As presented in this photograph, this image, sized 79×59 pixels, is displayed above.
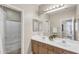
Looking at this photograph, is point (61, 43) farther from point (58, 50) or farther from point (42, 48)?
point (42, 48)

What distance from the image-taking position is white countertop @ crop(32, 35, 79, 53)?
4.03 ft

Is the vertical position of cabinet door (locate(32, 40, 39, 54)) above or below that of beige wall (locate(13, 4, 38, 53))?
below

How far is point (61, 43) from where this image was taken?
131 centimetres

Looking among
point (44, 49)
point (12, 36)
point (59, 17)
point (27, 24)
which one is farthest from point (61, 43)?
point (12, 36)

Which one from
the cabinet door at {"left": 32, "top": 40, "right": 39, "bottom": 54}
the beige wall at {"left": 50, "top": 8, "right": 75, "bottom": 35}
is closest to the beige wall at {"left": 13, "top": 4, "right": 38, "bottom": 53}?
the cabinet door at {"left": 32, "top": 40, "right": 39, "bottom": 54}

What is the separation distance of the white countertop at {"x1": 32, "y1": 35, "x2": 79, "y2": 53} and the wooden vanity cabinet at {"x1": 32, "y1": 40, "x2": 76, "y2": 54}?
0.05m

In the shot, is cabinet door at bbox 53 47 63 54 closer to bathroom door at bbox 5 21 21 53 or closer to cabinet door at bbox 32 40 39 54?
cabinet door at bbox 32 40 39 54

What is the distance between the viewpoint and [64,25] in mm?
1327

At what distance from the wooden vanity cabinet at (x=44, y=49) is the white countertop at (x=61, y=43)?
0.05m

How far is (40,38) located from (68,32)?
0.43 m

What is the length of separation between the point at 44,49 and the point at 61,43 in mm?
266

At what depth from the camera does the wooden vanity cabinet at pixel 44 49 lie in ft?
4.18

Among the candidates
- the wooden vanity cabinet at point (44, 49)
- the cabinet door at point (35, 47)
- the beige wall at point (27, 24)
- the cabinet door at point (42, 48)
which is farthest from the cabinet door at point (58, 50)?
the beige wall at point (27, 24)

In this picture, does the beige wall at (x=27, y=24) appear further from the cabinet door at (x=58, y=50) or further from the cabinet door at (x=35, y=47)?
the cabinet door at (x=58, y=50)
